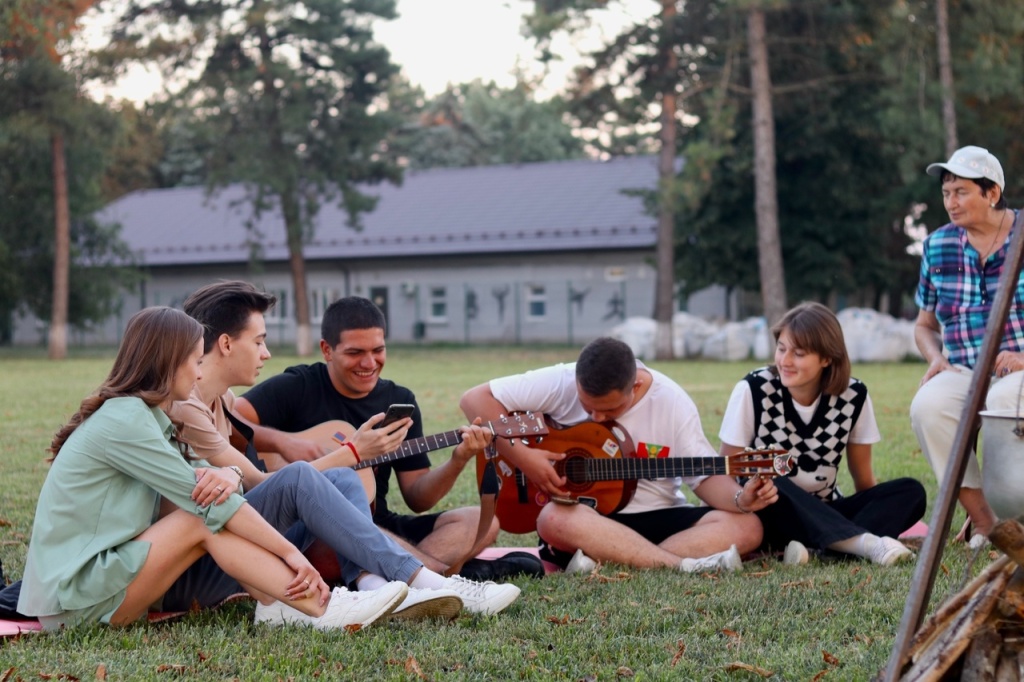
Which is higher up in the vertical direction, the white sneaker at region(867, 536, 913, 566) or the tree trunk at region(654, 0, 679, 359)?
the tree trunk at region(654, 0, 679, 359)

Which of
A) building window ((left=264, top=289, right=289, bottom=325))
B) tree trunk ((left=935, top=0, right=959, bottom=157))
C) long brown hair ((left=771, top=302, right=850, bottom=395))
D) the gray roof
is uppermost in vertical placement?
tree trunk ((left=935, top=0, right=959, bottom=157))

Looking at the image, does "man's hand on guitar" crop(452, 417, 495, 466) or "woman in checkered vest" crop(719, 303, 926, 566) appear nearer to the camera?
"man's hand on guitar" crop(452, 417, 495, 466)

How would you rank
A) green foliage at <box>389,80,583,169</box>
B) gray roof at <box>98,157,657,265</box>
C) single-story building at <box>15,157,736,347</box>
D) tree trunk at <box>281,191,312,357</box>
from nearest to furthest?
tree trunk at <box>281,191,312,357</box>
single-story building at <box>15,157,736,347</box>
gray roof at <box>98,157,657,265</box>
green foliage at <box>389,80,583,169</box>

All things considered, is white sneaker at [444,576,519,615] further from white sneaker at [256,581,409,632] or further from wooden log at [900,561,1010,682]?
wooden log at [900,561,1010,682]

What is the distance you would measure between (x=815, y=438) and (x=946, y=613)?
3.04 m

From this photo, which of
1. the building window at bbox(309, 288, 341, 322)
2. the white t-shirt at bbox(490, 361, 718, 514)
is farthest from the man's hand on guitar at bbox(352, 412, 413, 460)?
the building window at bbox(309, 288, 341, 322)

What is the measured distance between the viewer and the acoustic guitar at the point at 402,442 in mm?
5285

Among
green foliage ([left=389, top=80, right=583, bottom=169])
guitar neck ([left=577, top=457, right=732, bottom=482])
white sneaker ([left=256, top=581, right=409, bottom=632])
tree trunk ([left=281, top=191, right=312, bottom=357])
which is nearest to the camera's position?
white sneaker ([left=256, top=581, right=409, bottom=632])

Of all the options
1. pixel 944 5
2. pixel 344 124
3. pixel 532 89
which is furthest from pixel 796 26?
pixel 344 124

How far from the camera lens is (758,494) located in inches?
215

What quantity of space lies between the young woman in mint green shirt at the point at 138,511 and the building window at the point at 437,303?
37.9 meters

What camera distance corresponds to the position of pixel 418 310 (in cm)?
4269

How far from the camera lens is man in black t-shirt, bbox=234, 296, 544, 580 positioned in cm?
543

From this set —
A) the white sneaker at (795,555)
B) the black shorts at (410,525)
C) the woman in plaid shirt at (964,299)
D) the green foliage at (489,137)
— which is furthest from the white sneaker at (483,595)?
the green foliage at (489,137)
